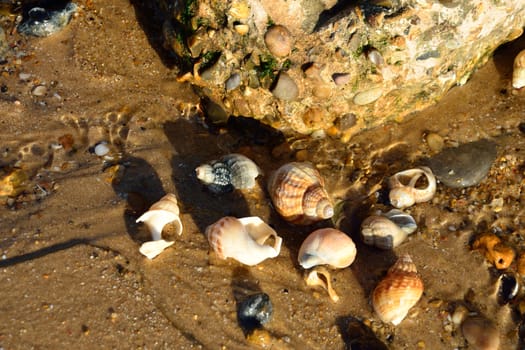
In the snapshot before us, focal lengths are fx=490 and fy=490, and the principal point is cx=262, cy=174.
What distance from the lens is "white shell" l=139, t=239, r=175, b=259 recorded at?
3.63m

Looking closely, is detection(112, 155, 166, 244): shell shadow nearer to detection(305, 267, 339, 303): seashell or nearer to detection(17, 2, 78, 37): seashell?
detection(305, 267, 339, 303): seashell

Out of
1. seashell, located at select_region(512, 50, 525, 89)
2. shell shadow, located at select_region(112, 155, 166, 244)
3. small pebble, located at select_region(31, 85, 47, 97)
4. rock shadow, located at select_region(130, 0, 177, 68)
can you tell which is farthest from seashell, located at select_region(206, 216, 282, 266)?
seashell, located at select_region(512, 50, 525, 89)

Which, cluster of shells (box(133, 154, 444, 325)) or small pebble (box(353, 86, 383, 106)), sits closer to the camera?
cluster of shells (box(133, 154, 444, 325))

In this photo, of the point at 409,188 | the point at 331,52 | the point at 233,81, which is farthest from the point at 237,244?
the point at 331,52

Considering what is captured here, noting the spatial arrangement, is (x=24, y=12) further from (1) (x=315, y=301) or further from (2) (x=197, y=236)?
(1) (x=315, y=301)

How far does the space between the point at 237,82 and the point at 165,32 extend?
3.31 ft

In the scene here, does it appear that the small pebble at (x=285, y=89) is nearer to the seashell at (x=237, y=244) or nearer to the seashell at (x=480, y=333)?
the seashell at (x=237, y=244)

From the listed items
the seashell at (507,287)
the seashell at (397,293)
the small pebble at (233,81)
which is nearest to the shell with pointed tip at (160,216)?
the small pebble at (233,81)

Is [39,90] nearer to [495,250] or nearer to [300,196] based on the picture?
[300,196]

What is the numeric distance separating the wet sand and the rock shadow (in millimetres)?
33

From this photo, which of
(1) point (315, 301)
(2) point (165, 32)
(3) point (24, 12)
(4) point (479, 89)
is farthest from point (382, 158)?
(3) point (24, 12)

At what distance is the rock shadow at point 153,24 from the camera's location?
4945 mm

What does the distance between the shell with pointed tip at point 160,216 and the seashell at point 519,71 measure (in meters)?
3.39

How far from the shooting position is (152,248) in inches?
144
